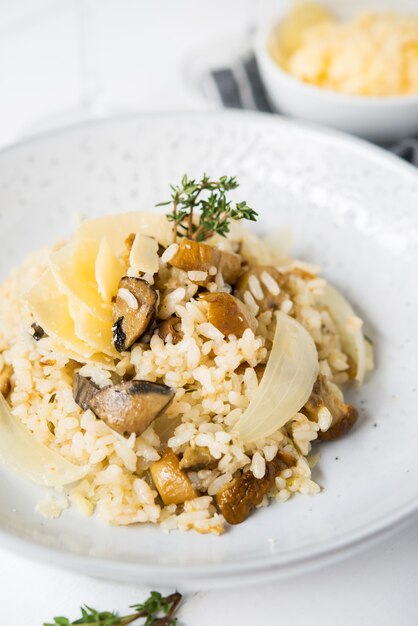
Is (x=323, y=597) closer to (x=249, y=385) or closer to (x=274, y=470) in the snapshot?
(x=274, y=470)

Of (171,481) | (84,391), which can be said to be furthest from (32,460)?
(171,481)

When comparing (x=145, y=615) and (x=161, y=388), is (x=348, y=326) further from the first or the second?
(x=145, y=615)

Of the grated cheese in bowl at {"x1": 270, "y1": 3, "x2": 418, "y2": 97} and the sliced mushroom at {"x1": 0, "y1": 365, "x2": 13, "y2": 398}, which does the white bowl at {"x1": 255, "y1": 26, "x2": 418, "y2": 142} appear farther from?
the sliced mushroom at {"x1": 0, "y1": 365, "x2": 13, "y2": 398}

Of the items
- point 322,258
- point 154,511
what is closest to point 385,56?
point 322,258

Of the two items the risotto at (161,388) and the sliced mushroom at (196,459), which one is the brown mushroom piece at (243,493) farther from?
the sliced mushroom at (196,459)

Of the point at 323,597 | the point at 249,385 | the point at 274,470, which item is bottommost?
the point at 323,597

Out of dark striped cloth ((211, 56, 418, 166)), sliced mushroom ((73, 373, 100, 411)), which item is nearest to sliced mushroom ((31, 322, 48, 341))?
sliced mushroom ((73, 373, 100, 411))

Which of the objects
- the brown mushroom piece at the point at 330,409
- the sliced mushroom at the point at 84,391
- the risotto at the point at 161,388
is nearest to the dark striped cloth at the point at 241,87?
the risotto at the point at 161,388
